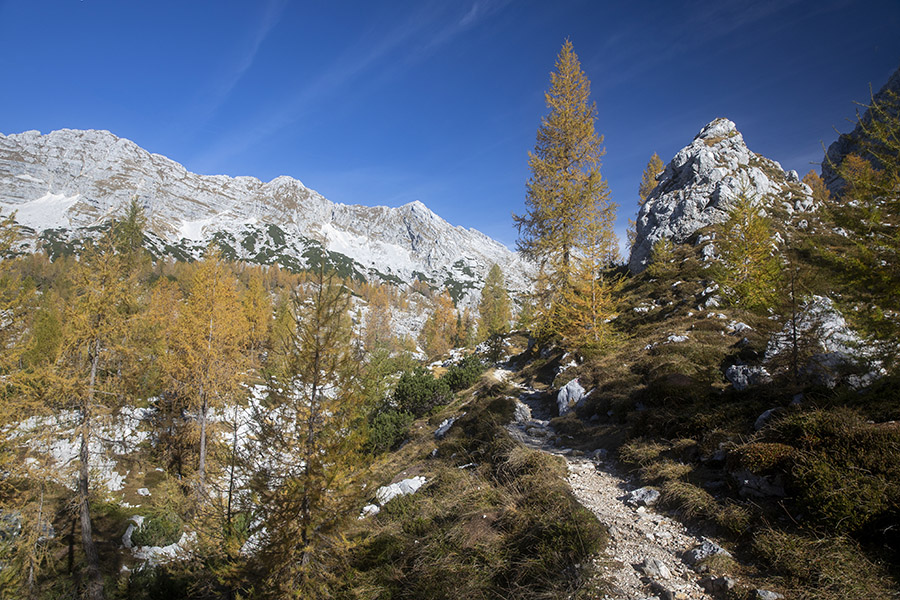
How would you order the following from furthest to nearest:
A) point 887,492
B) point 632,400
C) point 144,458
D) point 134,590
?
point 144,458, point 134,590, point 632,400, point 887,492

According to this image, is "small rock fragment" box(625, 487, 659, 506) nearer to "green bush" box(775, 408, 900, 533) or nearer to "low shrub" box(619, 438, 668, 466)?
"low shrub" box(619, 438, 668, 466)

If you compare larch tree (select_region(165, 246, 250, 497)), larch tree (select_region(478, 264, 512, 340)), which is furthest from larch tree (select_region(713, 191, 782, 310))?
larch tree (select_region(478, 264, 512, 340))

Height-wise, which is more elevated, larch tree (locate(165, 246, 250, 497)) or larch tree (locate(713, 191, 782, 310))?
larch tree (locate(713, 191, 782, 310))

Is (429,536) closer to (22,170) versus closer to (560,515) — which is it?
(560,515)

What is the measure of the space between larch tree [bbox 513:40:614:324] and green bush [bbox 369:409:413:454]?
9.58m

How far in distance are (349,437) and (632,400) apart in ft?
26.2

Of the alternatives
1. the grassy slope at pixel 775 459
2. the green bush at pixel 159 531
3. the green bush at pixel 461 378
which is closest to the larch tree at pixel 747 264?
the grassy slope at pixel 775 459

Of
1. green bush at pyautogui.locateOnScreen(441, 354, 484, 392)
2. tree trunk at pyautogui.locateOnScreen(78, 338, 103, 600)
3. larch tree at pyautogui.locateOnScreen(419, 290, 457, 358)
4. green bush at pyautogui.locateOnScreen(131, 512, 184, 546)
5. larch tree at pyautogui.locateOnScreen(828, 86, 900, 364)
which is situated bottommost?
green bush at pyautogui.locateOnScreen(131, 512, 184, 546)

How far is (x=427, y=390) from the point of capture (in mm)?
21156

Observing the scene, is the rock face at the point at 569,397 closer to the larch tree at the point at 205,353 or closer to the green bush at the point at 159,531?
the larch tree at the point at 205,353

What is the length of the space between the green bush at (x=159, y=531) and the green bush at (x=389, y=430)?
889 cm

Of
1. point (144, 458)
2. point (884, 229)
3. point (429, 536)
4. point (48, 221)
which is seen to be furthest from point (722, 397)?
point (48, 221)

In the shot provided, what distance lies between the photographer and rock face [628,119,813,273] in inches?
1319

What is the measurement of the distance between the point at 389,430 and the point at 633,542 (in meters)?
14.3
